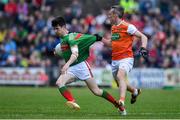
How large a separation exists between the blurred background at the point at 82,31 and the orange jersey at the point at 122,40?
17.3m

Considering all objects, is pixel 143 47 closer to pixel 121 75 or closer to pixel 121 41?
pixel 121 41

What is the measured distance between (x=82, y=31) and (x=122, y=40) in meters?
20.0

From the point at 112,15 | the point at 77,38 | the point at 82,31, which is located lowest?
the point at 82,31

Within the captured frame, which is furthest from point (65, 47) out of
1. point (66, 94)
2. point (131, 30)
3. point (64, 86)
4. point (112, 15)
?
point (131, 30)

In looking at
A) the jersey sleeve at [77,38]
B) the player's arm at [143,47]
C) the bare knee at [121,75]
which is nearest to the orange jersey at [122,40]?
the player's arm at [143,47]

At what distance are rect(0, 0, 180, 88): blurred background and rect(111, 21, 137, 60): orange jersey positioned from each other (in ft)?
56.8

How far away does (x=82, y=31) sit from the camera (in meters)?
38.2

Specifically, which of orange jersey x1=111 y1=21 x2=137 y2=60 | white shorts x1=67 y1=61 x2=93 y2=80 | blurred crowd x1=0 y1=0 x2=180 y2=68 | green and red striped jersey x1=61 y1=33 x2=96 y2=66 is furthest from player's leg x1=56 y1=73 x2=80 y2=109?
blurred crowd x1=0 y1=0 x2=180 y2=68

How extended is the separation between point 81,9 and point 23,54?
4477mm

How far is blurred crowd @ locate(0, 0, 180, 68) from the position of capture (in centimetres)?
3728

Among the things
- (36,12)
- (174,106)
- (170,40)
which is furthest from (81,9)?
(174,106)

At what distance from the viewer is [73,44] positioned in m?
16.7

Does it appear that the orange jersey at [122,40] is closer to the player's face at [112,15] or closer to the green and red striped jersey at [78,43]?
the player's face at [112,15]

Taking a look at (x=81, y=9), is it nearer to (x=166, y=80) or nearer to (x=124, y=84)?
(x=166, y=80)
